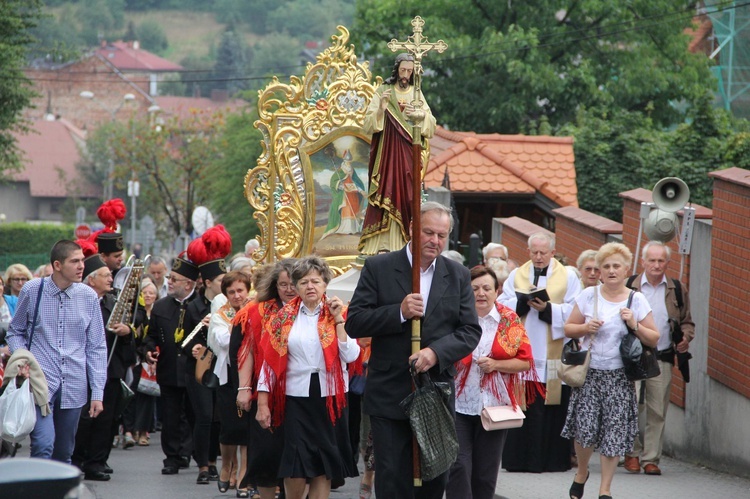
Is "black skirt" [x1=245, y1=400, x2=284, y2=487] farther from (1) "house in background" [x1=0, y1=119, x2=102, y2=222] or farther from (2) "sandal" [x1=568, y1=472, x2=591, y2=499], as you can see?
(1) "house in background" [x1=0, y1=119, x2=102, y2=222]

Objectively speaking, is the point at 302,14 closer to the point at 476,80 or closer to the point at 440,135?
the point at 476,80

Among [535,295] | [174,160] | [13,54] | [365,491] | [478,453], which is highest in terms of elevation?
[13,54]

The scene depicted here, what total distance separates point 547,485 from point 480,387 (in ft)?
7.56

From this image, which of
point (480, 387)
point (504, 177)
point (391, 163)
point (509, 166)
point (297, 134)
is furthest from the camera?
point (509, 166)

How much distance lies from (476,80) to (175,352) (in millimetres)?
26185

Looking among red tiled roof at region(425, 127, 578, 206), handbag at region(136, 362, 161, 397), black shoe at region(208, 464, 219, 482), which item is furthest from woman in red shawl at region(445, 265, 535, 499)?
red tiled roof at region(425, 127, 578, 206)

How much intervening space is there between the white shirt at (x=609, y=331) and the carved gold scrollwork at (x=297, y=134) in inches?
279

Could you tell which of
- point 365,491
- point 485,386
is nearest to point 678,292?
point 365,491

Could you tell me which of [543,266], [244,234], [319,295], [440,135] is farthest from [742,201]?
[244,234]

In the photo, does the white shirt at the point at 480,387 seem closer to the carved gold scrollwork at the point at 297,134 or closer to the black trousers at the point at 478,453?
the black trousers at the point at 478,453

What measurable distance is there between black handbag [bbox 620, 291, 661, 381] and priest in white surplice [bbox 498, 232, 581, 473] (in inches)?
51.7

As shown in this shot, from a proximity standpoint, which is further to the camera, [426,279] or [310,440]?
[310,440]

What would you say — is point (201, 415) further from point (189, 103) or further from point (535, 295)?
point (189, 103)

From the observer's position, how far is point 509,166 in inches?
939
